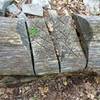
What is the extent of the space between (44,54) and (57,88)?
0.64m

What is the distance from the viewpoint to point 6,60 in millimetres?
2070

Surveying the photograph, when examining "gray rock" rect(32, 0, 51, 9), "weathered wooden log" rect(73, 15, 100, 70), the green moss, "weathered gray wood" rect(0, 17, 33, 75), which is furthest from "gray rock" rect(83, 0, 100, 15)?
"weathered gray wood" rect(0, 17, 33, 75)

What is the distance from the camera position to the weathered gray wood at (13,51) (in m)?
2.06

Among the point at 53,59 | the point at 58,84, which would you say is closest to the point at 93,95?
the point at 58,84

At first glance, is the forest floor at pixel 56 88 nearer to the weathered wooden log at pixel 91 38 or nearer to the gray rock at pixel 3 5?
the weathered wooden log at pixel 91 38

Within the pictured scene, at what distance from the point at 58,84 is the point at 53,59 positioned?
60 cm

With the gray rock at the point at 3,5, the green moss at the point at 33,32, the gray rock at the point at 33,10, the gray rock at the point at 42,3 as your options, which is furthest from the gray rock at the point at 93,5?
the green moss at the point at 33,32

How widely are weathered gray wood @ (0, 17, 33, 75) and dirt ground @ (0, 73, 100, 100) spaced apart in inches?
16.8

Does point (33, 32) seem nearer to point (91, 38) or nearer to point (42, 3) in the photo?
point (91, 38)

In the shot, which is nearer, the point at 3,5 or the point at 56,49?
the point at 56,49

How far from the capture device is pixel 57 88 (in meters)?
2.67

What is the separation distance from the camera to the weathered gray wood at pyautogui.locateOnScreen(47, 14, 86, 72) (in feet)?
7.17

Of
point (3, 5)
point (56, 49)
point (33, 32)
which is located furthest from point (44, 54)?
point (3, 5)

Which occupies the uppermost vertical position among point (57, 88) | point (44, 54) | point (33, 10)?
point (33, 10)
